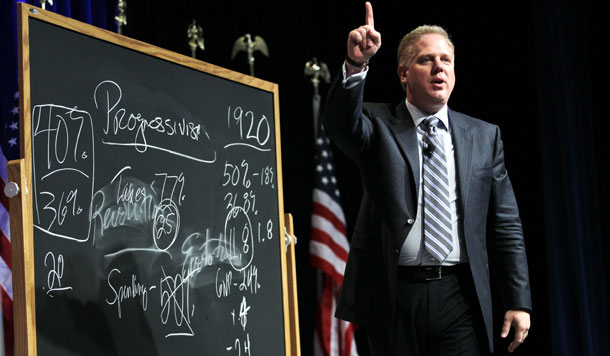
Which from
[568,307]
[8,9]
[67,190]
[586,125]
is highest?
[8,9]

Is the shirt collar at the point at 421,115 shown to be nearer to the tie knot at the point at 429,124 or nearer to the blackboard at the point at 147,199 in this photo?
the tie knot at the point at 429,124

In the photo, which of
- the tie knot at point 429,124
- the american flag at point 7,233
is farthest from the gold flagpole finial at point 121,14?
the tie knot at point 429,124

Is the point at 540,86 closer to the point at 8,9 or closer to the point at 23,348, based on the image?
the point at 8,9

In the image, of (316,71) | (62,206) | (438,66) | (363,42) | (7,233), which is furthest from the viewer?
(316,71)

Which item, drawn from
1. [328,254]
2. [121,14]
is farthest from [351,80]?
[328,254]

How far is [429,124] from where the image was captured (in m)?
2.42

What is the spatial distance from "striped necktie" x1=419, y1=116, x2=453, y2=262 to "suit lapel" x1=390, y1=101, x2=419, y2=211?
0.10 ft

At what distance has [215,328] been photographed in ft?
7.50

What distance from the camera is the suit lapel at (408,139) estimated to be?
7.63 ft

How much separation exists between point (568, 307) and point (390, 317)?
2.09 metres

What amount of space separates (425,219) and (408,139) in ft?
0.88

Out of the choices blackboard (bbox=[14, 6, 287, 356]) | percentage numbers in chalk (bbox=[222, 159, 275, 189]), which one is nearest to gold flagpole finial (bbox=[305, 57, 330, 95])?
blackboard (bbox=[14, 6, 287, 356])

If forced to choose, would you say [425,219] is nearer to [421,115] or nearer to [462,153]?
[462,153]


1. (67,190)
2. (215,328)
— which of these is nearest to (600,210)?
(215,328)
